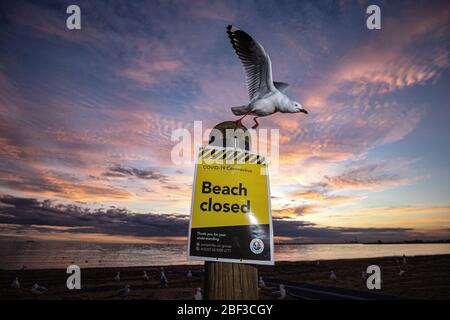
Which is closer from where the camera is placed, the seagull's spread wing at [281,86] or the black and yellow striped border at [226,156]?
the black and yellow striped border at [226,156]

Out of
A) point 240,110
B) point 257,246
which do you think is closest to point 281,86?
point 240,110

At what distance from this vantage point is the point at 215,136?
8.68 feet

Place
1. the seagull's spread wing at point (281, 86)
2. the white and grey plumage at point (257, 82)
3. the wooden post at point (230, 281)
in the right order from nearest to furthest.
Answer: the wooden post at point (230, 281), the white and grey plumage at point (257, 82), the seagull's spread wing at point (281, 86)

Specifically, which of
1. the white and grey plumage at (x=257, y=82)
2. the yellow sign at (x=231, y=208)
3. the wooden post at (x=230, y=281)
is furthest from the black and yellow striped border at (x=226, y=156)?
the white and grey plumage at (x=257, y=82)

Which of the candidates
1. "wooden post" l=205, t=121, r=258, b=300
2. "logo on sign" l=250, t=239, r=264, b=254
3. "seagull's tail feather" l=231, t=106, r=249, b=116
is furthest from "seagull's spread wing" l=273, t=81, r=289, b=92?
"wooden post" l=205, t=121, r=258, b=300

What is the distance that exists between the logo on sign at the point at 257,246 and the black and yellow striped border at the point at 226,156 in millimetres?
664

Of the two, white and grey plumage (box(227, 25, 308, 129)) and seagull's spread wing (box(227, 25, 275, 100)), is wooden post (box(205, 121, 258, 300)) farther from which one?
seagull's spread wing (box(227, 25, 275, 100))

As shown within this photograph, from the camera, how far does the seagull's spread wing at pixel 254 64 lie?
16.8ft

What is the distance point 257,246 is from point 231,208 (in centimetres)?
36

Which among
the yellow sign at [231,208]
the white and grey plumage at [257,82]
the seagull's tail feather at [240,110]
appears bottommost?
the yellow sign at [231,208]

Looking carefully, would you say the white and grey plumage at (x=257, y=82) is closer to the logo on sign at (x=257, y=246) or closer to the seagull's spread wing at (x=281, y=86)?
the seagull's spread wing at (x=281, y=86)
